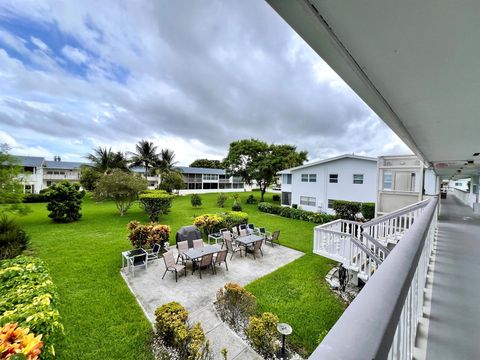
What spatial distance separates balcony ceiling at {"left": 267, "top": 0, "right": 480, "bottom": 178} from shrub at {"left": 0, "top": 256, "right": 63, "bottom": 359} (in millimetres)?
4437

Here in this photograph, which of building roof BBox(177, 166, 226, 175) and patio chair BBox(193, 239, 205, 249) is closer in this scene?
patio chair BBox(193, 239, 205, 249)

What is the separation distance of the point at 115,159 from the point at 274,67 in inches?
1212

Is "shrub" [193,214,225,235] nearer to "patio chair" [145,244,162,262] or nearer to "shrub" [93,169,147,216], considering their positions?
"patio chair" [145,244,162,262]

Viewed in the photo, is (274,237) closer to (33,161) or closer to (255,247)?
(255,247)

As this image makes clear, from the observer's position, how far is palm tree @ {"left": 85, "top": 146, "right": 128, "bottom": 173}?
1123 inches

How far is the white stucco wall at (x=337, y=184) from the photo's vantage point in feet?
53.3

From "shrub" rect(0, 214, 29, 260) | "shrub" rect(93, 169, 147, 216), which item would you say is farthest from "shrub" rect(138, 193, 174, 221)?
"shrub" rect(0, 214, 29, 260)

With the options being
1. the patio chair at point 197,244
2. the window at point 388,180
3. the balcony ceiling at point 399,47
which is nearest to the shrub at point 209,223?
the patio chair at point 197,244

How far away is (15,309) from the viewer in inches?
117

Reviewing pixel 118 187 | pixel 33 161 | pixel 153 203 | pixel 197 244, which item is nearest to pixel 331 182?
pixel 197 244

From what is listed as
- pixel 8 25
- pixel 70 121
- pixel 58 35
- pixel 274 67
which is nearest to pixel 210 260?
pixel 274 67

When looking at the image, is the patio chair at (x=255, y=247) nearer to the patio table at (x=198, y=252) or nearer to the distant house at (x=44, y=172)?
the patio table at (x=198, y=252)

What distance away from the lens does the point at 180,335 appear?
4.00 meters

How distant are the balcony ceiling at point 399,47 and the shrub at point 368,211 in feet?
47.1
